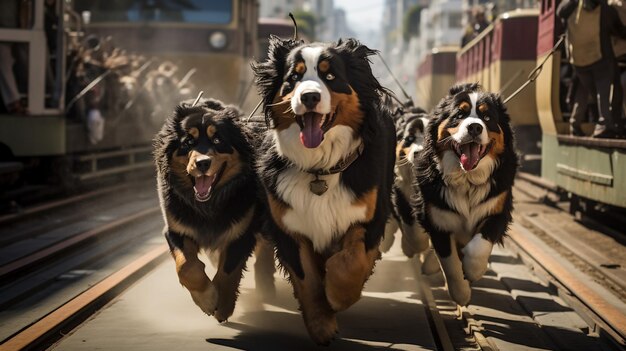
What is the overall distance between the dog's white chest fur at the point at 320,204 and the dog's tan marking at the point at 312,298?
0.50 feet

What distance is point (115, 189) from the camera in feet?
51.2

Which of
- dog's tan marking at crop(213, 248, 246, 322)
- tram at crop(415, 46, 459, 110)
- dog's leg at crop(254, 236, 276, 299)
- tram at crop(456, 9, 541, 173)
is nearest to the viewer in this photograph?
dog's tan marking at crop(213, 248, 246, 322)

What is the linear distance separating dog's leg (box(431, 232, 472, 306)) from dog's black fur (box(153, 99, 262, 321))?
52.2 inches

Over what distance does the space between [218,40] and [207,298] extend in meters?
12.8

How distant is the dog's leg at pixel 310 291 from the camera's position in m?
5.71

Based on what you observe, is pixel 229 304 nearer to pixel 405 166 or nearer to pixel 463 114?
pixel 463 114

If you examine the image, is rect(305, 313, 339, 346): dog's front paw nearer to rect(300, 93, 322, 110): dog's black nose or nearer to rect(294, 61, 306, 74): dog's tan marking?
rect(300, 93, 322, 110): dog's black nose

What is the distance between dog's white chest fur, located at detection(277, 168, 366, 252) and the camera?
5.89 meters

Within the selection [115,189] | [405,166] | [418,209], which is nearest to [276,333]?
[418,209]

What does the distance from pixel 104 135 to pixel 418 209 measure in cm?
949

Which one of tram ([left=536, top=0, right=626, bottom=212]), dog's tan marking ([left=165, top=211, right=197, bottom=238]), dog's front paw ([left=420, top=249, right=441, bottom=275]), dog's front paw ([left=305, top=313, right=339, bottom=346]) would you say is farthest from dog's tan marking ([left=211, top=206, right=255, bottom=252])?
tram ([left=536, top=0, right=626, bottom=212])

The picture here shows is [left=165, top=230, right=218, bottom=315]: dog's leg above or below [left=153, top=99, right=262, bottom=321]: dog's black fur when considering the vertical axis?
below

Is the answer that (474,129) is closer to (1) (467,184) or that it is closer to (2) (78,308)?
(1) (467,184)

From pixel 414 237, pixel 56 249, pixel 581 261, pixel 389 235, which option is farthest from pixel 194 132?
pixel 581 261
